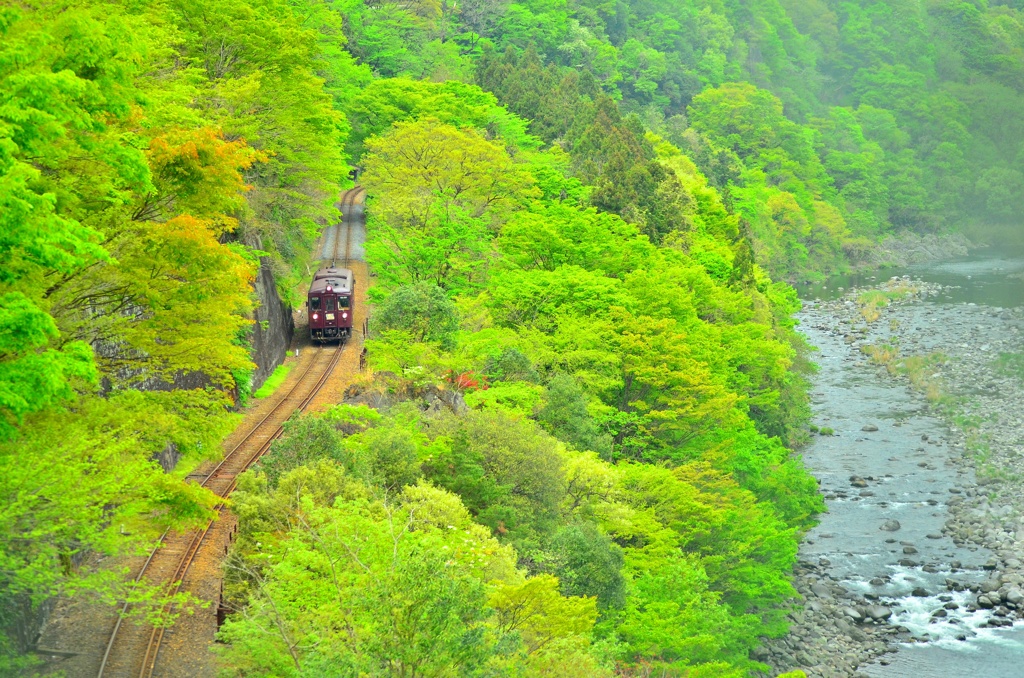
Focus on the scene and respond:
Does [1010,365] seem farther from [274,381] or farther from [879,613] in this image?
[274,381]

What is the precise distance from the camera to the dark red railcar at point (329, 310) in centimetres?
4175

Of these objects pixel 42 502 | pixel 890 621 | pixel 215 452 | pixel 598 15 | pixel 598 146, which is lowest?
pixel 890 621

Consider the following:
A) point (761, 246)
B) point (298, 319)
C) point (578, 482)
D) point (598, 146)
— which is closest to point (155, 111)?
point (578, 482)

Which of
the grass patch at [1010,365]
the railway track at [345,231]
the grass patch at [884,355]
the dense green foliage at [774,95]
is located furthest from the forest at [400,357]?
the grass patch at [1010,365]

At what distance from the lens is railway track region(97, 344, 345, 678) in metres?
19.4

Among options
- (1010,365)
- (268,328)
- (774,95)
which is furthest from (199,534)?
(774,95)

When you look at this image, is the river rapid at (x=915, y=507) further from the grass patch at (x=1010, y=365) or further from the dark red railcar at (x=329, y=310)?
the dark red railcar at (x=329, y=310)

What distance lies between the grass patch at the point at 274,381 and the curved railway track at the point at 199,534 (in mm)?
656

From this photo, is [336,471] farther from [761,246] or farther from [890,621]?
[761,246]

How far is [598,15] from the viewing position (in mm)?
126750

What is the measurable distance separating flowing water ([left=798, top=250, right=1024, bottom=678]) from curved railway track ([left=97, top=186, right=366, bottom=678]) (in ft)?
71.4

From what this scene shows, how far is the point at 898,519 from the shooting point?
159ft

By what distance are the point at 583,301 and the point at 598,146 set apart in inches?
938

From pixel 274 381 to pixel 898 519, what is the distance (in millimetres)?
29375
